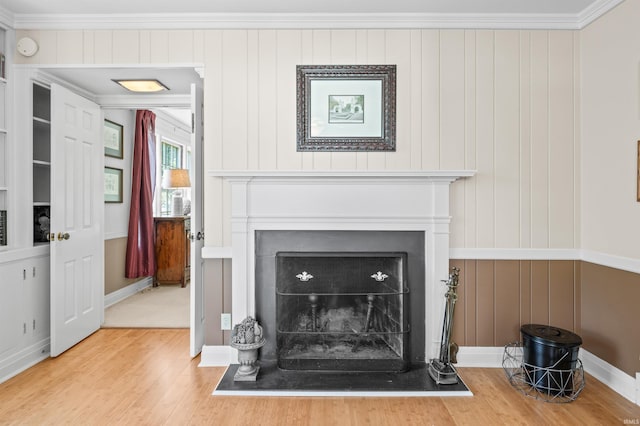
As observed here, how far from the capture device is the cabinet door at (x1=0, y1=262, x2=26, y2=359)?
266 cm

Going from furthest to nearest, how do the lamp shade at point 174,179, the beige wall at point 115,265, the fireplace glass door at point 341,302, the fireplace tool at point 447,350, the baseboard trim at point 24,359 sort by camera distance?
the lamp shade at point 174,179 < the beige wall at point 115,265 < the fireplace glass door at point 341,302 < the baseboard trim at point 24,359 < the fireplace tool at point 447,350

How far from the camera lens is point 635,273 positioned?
2.41 meters

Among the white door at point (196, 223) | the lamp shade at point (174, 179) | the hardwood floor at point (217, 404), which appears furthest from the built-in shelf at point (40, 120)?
the lamp shade at point (174, 179)

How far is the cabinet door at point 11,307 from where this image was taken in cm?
266

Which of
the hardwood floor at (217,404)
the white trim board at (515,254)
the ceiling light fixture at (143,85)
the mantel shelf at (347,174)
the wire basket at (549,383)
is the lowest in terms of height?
the hardwood floor at (217,404)

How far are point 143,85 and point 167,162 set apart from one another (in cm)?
302

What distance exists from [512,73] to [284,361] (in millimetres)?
2728

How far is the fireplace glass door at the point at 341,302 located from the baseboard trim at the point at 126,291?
8.85ft

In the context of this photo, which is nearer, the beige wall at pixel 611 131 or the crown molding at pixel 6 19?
the beige wall at pixel 611 131

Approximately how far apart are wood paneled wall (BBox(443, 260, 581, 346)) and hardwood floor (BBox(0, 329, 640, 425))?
0.30 metres

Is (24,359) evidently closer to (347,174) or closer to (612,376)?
(347,174)

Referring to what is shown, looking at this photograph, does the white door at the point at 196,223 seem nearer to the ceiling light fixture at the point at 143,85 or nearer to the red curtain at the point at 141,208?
the ceiling light fixture at the point at 143,85

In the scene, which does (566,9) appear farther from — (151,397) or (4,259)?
(4,259)

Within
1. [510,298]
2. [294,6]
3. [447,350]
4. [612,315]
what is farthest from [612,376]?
[294,6]
